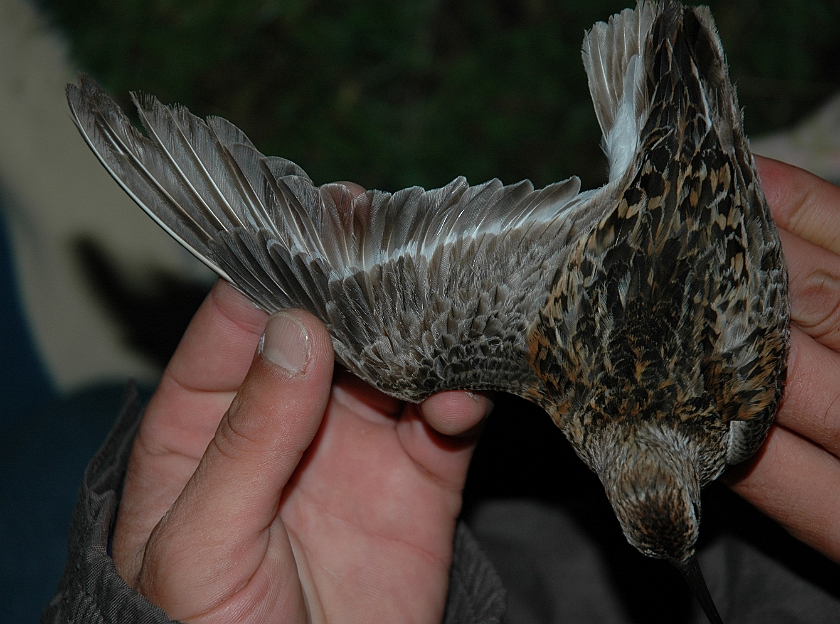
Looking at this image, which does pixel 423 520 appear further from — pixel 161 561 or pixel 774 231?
pixel 774 231

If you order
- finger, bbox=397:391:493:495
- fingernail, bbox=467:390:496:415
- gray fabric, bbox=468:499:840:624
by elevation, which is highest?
fingernail, bbox=467:390:496:415

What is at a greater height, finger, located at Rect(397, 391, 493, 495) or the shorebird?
the shorebird

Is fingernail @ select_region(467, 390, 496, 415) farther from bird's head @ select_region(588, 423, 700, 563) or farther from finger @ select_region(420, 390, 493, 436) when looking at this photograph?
bird's head @ select_region(588, 423, 700, 563)

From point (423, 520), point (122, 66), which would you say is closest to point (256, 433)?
point (423, 520)

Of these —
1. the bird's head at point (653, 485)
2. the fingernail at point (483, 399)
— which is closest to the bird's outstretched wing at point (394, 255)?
the fingernail at point (483, 399)

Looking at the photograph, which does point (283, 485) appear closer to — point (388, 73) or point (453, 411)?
point (453, 411)

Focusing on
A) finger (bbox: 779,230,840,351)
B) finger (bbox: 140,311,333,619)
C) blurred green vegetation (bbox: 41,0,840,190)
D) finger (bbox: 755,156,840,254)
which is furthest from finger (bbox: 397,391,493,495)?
blurred green vegetation (bbox: 41,0,840,190)

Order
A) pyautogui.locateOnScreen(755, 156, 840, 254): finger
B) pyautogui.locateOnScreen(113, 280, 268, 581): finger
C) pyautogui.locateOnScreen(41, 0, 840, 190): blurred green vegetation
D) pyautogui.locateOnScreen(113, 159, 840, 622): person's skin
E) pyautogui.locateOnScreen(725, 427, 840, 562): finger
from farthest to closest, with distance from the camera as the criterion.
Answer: pyautogui.locateOnScreen(41, 0, 840, 190): blurred green vegetation → pyautogui.locateOnScreen(755, 156, 840, 254): finger → pyautogui.locateOnScreen(725, 427, 840, 562): finger → pyautogui.locateOnScreen(113, 280, 268, 581): finger → pyautogui.locateOnScreen(113, 159, 840, 622): person's skin

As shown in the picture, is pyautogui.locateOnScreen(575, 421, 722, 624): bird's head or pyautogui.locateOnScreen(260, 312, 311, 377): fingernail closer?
pyautogui.locateOnScreen(260, 312, 311, 377): fingernail
